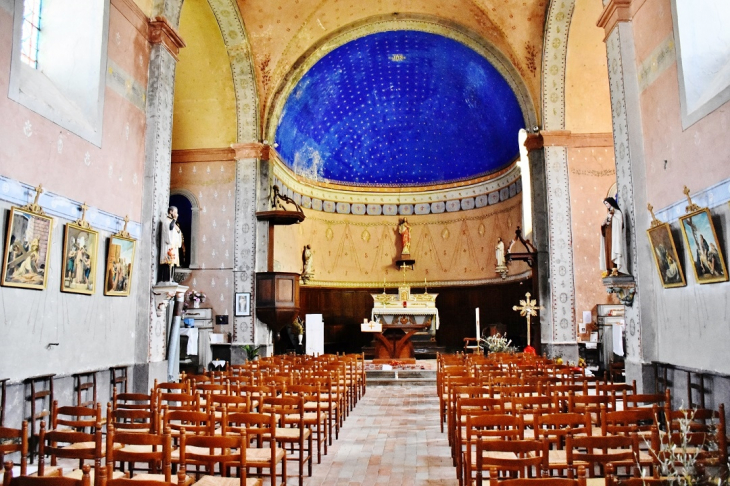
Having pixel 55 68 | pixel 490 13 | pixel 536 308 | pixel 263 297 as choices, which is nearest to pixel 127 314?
pixel 55 68

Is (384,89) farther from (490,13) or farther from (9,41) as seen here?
(9,41)

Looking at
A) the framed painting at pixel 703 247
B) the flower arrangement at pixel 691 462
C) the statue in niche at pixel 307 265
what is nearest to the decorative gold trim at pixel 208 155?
the statue in niche at pixel 307 265

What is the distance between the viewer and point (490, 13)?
17.4 m

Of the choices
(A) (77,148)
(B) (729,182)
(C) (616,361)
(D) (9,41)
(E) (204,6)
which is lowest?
(C) (616,361)

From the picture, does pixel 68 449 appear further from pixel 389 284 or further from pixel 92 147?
pixel 389 284

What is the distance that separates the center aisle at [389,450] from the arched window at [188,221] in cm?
811

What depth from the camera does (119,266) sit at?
1009cm

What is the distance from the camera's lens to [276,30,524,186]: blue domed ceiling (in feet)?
66.8

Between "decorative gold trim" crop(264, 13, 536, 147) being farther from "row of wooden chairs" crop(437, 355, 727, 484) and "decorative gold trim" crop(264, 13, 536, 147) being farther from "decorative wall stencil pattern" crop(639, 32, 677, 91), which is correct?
"row of wooden chairs" crop(437, 355, 727, 484)

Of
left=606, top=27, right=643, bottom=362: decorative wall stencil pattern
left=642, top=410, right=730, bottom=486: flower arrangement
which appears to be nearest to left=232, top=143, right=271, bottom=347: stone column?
left=606, top=27, right=643, bottom=362: decorative wall stencil pattern

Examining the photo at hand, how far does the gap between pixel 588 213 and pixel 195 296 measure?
11499mm

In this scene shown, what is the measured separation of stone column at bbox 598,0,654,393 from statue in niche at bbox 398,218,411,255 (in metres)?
14.8

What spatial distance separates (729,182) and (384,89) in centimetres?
1724

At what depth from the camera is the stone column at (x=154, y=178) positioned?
10.8 metres
